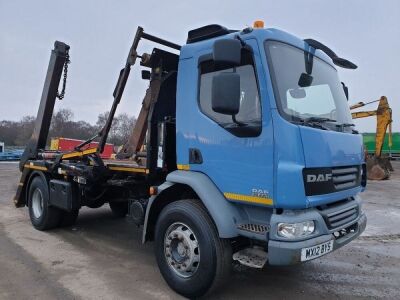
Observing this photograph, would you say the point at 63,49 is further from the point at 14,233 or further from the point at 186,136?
the point at 186,136

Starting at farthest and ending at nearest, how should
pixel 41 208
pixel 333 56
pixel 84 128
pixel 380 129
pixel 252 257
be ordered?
pixel 380 129
pixel 84 128
pixel 41 208
pixel 333 56
pixel 252 257

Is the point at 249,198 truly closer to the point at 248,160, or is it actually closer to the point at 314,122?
the point at 248,160

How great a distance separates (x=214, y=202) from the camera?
12.0 ft

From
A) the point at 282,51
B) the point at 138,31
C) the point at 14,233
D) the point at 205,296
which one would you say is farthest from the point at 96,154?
the point at 282,51

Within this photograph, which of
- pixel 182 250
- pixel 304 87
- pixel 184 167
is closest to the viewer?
pixel 304 87

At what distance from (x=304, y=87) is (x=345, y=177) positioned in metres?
1.02

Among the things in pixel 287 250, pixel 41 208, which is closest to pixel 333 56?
pixel 287 250

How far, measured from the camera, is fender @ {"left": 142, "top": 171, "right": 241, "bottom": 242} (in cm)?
352

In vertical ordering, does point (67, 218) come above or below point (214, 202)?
below

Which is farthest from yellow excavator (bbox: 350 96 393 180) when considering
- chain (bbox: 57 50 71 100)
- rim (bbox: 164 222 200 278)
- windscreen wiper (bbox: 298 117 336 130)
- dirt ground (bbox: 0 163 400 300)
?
rim (bbox: 164 222 200 278)

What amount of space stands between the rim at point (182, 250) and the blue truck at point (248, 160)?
0.04 ft

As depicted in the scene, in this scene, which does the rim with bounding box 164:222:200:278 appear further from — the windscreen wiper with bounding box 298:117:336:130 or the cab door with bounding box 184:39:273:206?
the windscreen wiper with bounding box 298:117:336:130

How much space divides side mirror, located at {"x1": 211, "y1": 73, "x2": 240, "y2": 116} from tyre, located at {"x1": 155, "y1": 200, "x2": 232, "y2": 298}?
113 centimetres

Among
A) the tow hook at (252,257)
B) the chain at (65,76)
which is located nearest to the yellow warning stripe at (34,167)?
the chain at (65,76)
